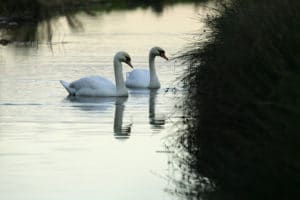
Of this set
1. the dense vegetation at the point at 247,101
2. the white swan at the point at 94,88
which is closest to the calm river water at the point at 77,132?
the white swan at the point at 94,88

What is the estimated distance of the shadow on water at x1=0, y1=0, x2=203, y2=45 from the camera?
3762cm

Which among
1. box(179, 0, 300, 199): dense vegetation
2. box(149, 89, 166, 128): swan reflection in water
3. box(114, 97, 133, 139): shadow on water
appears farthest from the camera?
box(149, 89, 166, 128): swan reflection in water

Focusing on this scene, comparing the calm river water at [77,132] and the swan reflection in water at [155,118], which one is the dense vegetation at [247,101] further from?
the swan reflection in water at [155,118]

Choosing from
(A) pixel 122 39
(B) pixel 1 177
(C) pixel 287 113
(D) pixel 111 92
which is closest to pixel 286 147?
(C) pixel 287 113

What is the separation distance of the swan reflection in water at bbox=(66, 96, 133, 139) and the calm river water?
14mm

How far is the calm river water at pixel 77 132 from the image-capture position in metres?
11.8

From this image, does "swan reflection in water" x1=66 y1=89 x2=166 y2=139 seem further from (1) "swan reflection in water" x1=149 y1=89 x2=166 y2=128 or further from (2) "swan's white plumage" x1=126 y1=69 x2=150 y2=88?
(2) "swan's white plumage" x1=126 y1=69 x2=150 y2=88

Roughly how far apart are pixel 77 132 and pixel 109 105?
4177mm

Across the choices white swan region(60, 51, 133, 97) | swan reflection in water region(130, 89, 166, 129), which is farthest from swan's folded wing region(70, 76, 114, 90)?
swan reflection in water region(130, 89, 166, 129)

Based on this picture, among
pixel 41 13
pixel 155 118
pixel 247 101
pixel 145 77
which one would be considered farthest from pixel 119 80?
pixel 41 13

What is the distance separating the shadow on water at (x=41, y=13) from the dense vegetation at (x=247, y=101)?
2219 centimetres

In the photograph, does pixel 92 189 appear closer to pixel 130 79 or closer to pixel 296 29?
pixel 296 29

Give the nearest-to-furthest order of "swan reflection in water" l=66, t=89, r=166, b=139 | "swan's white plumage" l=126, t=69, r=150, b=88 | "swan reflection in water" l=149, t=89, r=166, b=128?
"swan reflection in water" l=66, t=89, r=166, b=139 → "swan reflection in water" l=149, t=89, r=166, b=128 → "swan's white plumage" l=126, t=69, r=150, b=88

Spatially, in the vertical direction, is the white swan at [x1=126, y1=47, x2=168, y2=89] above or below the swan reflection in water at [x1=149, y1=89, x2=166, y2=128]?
below
